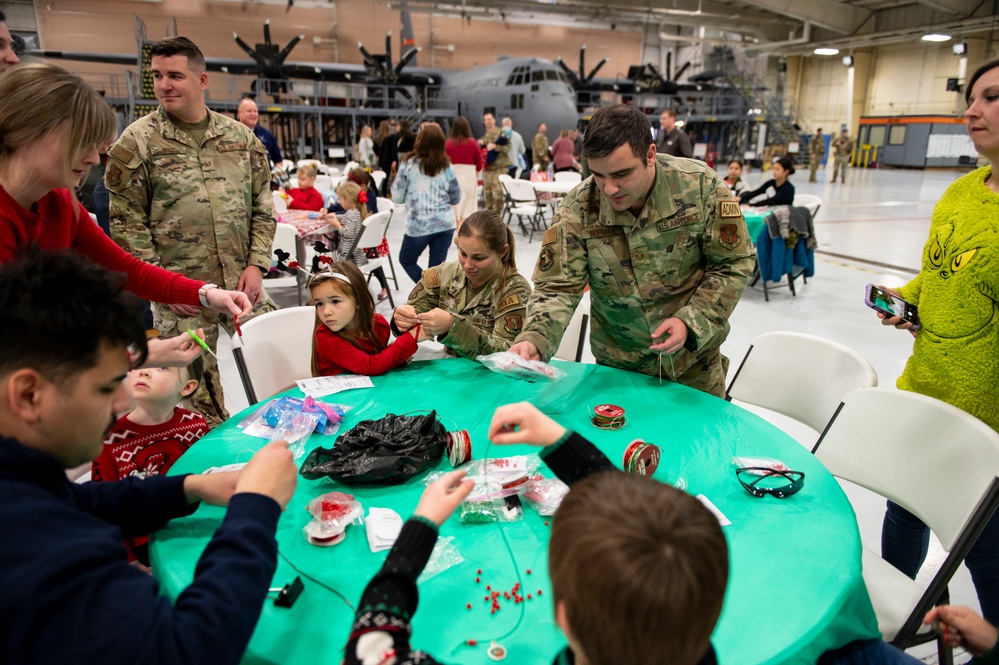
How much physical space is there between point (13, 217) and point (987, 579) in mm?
2748

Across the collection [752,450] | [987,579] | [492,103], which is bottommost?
[987,579]

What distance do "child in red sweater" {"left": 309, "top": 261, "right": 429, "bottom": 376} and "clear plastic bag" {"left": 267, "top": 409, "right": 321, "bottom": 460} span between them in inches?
18.7

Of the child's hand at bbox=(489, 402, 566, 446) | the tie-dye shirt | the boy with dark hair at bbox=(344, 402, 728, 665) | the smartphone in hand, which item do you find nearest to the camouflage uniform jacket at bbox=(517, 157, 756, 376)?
the smartphone in hand

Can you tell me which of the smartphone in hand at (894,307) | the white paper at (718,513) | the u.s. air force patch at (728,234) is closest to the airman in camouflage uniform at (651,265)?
the u.s. air force patch at (728,234)

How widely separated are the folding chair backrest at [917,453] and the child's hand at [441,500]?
1.27 metres

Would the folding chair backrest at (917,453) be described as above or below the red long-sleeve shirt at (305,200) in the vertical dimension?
below

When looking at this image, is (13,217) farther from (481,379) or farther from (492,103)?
(492,103)

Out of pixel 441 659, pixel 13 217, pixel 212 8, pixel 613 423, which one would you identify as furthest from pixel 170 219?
pixel 212 8

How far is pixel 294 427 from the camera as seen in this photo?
1.76m

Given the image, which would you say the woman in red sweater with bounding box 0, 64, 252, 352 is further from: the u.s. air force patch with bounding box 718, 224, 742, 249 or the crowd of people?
the u.s. air force patch with bounding box 718, 224, 742, 249

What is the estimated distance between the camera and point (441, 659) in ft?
3.22

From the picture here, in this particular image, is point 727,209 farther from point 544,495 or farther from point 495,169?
point 495,169

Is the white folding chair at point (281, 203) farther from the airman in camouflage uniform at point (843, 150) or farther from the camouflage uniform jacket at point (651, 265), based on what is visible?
the airman in camouflage uniform at point (843, 150)

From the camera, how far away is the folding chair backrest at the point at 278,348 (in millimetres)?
2430
